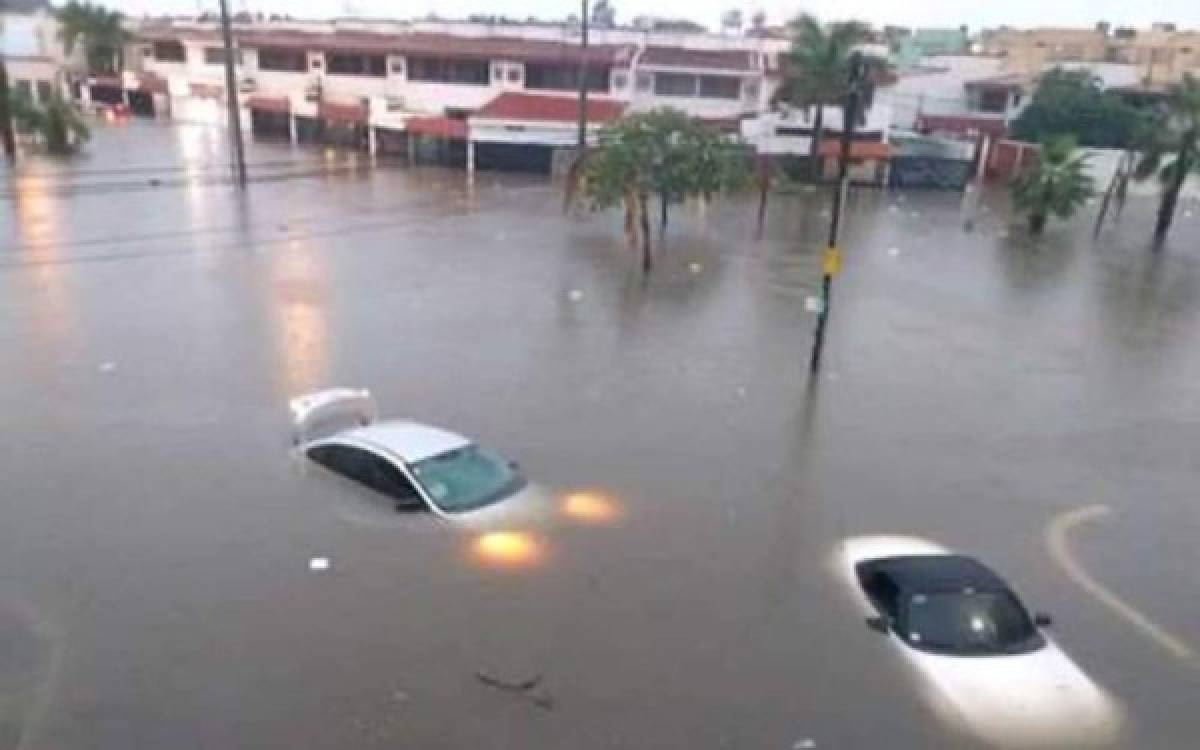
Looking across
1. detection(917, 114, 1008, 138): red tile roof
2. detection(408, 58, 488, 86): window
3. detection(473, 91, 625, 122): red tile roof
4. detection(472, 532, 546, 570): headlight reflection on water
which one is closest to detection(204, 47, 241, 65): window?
detection(408, 58, 488, 86): window

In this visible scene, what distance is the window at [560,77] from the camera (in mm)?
54312

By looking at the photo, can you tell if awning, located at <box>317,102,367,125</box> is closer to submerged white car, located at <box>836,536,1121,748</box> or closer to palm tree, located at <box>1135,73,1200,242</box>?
palm tree, located at <box>1135,73,1200,242</box>

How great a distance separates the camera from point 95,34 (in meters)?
76.2

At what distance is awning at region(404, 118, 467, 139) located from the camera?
2077 inches

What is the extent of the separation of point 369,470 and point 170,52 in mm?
69112

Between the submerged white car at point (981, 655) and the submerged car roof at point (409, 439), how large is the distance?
233 inches

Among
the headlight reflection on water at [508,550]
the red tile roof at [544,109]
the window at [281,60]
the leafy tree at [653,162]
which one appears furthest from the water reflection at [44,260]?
the window at [281,60]

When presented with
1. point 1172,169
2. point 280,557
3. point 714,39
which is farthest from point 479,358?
point 714,39

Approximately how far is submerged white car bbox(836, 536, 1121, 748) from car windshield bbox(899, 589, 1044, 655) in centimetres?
1

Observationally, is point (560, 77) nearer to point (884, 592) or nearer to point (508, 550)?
point (508, 550)

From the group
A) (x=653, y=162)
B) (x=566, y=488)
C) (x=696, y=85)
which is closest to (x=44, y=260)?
(x=653, y=162)

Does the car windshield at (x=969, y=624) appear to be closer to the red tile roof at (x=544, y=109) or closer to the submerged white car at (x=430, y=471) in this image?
the submerged white car at (x=430, y=471)

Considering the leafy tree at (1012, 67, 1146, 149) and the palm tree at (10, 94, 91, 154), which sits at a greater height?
the leafy tree at (1012, 67, 1146, 149)

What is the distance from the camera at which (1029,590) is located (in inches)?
524
